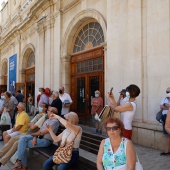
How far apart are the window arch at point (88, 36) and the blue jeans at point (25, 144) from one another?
518cm

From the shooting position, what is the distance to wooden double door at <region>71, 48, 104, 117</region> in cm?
909

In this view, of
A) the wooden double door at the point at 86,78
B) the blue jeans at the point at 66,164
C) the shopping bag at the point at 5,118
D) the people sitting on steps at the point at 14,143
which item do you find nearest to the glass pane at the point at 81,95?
the wooden double door at the point at 86,78

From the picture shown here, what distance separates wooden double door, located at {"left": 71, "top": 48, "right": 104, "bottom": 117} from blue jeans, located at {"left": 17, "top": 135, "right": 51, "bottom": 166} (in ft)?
13.3

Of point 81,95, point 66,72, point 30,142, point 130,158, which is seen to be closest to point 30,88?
point 66,72

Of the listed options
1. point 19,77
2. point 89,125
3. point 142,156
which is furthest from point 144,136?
point 19,77

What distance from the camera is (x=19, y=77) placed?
1761 cm

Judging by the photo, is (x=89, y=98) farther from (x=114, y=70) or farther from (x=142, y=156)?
(x=142, y=156)

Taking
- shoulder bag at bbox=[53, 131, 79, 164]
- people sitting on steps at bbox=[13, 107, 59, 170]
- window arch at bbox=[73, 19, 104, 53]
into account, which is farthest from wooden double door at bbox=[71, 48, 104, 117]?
shoulder bag at bbox=[53, 131, 79, 164]

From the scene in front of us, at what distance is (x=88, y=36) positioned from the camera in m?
9.95

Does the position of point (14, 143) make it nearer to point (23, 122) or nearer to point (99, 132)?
point (23, 122)

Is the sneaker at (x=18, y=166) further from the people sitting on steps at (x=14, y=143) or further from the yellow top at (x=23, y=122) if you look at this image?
the yellow top at (x=23, y=122)

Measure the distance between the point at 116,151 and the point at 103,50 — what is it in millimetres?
6466

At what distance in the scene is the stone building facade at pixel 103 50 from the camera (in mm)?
5945

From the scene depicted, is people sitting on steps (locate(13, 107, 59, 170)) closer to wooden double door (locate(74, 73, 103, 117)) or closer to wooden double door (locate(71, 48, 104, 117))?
wooden double door (locate(71, 48, 104, 117))
